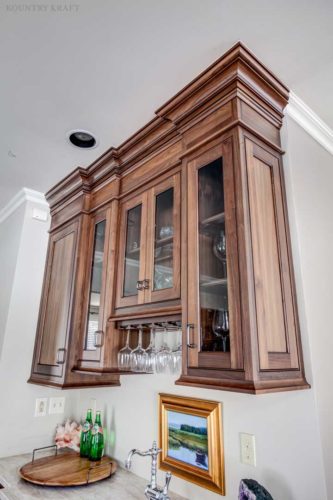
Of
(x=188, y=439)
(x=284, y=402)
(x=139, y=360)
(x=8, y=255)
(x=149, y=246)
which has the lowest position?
(x=188, y=439)

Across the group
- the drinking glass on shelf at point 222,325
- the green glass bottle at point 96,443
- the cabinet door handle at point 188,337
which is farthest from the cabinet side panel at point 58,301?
the drinking glass on shelf at point 222,325

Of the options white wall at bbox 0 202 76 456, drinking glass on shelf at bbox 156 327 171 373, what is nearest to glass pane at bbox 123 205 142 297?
drinking glass on shelf at bbox 156 327 171 373

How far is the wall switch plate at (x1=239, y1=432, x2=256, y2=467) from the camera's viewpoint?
1.29 metres

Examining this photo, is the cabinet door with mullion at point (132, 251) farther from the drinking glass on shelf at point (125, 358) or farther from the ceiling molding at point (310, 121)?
the ceiling molding at point (310, 121)

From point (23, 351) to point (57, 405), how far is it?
0.48m

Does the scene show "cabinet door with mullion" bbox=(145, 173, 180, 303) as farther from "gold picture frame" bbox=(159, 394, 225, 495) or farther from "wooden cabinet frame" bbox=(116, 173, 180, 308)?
"gold picture frame" bbox=(159, 394, 225, 495)

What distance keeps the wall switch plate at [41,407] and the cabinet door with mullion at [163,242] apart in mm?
1383

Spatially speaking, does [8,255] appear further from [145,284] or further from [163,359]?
[163,359]

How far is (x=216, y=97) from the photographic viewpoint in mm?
1396

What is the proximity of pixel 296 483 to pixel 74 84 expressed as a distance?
6.16 ft

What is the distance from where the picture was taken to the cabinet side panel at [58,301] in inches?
80.2

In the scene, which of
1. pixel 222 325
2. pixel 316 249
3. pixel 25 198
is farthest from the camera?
pixel 25 198

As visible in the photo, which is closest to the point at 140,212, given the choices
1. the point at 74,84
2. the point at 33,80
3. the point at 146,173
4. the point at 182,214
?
the point at 146,173

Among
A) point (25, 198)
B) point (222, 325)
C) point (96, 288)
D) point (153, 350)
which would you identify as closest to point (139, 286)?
point (153, 350)
